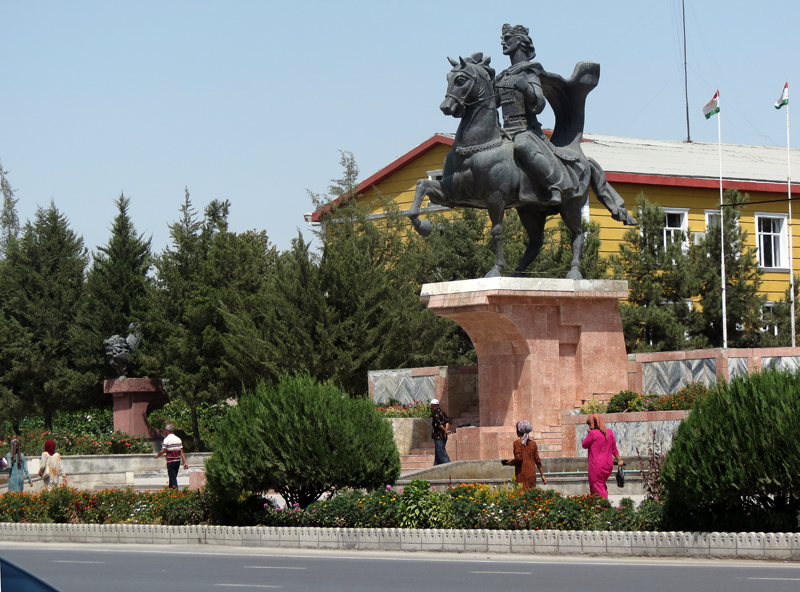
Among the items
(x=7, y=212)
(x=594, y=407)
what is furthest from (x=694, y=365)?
(x=7, y=212)

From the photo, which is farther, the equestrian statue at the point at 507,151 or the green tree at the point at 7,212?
the green tree at the point at 7,212

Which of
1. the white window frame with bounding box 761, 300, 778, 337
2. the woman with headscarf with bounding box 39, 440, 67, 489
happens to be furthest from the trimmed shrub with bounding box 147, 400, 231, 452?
Answer: the white window frame with bounding box 761, 300, 778, 337

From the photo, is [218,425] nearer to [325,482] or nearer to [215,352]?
[325,482]

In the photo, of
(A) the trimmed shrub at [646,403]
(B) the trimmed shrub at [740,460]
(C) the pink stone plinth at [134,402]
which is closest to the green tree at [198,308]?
(C) the pink stone plinth at [134,402]

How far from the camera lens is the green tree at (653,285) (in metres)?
32.0

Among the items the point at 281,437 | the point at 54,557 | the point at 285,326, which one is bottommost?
the point at 54,557

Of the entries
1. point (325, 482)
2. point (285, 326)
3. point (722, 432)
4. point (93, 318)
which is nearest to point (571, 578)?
point (722, 432)

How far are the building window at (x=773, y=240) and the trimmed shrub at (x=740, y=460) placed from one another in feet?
97.8

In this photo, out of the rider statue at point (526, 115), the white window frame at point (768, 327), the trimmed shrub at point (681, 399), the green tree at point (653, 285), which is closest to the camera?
the trimmed shrub at point (681, 399)

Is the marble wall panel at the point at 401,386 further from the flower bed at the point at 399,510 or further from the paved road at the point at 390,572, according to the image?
the paved road at the point at 390,572

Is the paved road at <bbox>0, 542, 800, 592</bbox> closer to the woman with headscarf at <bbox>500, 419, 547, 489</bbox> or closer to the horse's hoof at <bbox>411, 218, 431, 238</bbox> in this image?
the woman with headscarf at <bbox>500, 419, 547, 489</bbox>

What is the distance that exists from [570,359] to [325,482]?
29.7 ft

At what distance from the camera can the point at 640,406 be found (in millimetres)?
23109

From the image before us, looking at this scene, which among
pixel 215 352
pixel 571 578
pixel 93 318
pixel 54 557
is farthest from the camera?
pixel 93 318
